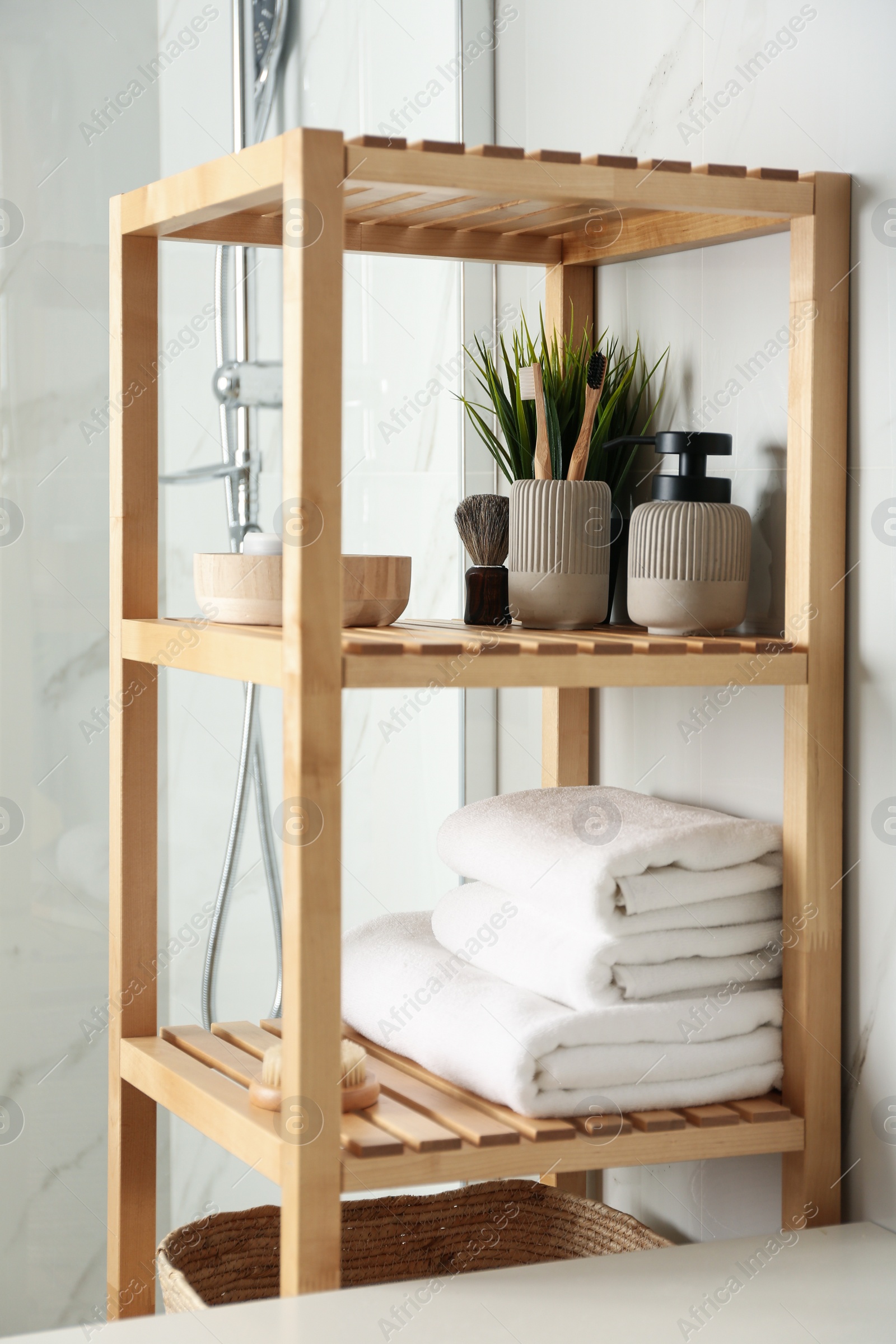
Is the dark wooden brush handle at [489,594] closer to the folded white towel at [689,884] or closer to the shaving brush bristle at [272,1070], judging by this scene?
the folded white towel at [689,884]

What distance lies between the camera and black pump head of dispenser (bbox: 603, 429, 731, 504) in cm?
108

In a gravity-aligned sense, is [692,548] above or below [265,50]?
below

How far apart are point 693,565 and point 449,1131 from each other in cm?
43

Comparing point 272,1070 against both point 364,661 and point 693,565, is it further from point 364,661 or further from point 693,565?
point 693,565

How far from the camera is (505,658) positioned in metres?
0.94

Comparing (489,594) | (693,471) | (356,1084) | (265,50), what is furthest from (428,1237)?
(265,50)

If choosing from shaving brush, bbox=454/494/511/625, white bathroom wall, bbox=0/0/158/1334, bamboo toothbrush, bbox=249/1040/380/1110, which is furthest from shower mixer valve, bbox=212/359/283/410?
bamboo toothbrush, bbox=249/1040/380/1110

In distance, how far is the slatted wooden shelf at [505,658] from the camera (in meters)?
0.91

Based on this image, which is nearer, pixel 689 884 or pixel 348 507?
pixel 689 884

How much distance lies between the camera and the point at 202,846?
64.8 inches

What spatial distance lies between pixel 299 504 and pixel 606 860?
334 mm

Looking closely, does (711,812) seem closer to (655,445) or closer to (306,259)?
(655,445)

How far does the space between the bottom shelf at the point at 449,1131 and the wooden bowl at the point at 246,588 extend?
1.11 ft

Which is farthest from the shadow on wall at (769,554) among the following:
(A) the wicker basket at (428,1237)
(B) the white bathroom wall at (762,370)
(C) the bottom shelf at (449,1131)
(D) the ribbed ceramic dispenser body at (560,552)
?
(A) the wicker basket at (428,1237)
